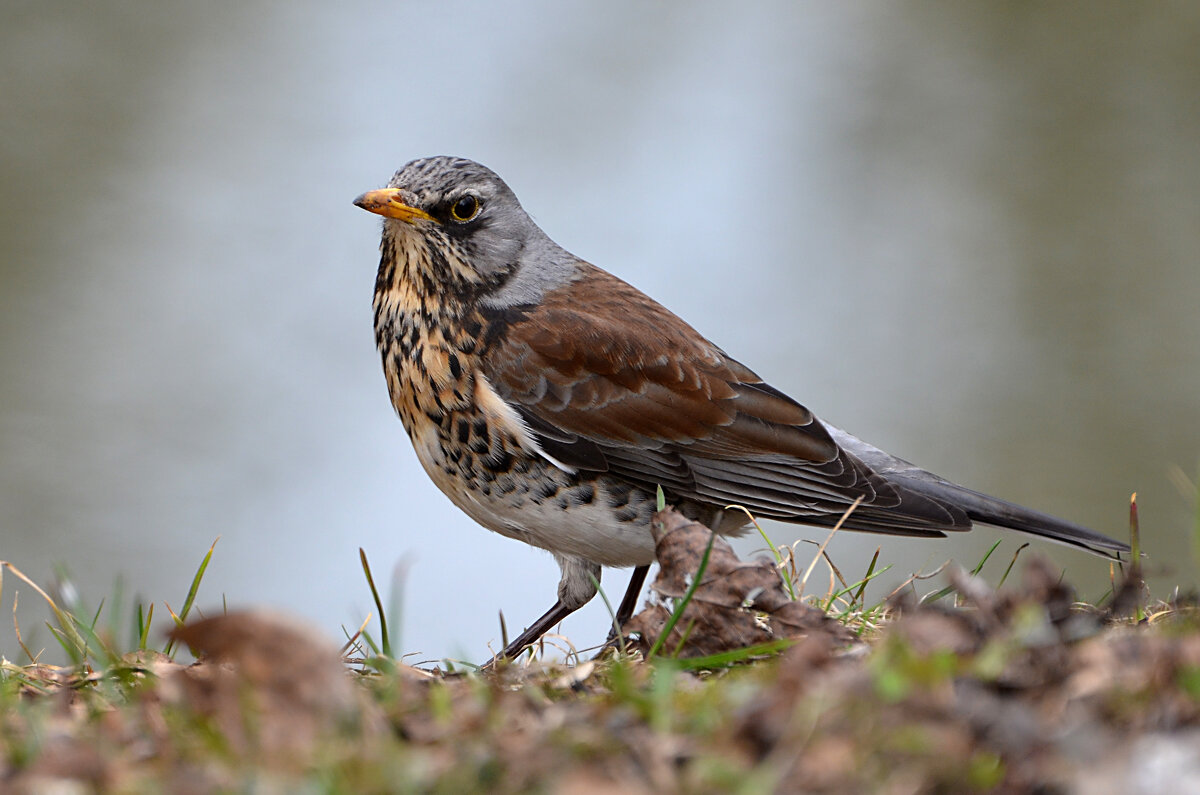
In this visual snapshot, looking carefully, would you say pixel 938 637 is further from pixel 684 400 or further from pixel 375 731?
pixel 684 400

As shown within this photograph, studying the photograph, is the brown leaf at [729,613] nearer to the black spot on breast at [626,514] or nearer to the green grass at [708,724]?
the green grass at [708,724]

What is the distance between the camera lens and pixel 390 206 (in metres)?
5.09

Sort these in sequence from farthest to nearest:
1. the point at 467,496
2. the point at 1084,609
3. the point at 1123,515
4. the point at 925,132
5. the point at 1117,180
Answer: the point at 925,132, the point at 1117,180, the point at 1123,515, the point at 467,496, the point at 1084,609

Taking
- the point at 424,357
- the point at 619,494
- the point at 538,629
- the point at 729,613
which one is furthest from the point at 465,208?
the point at 729,613

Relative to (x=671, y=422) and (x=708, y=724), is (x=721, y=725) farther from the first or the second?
(x=671, y=422)

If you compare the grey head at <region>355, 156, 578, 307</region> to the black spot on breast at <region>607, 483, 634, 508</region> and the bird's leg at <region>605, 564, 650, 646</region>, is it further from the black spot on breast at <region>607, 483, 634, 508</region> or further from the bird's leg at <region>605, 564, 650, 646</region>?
the bird's leg at <region>605, 564, 650, 646</region>

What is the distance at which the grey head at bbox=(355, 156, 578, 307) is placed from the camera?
17.0ft

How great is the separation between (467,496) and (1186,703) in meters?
2.98

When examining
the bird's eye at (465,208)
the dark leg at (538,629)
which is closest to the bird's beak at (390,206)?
the bird's eye at (465,208)

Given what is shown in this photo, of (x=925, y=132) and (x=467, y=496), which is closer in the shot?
(x=467, y=496)

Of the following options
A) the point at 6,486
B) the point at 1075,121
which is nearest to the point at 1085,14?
the point at 1075,121

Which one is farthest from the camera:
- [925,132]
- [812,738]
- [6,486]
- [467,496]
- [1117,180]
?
[925,132]

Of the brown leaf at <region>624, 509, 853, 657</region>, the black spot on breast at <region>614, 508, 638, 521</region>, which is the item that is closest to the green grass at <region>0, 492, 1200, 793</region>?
the brown leaf at <region>624, 509, 853, 657</region>

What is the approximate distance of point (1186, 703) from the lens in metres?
2.32
